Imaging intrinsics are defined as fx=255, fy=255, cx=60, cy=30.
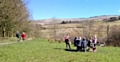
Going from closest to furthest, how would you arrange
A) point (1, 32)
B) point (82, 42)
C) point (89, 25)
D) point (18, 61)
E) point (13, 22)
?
1. point (18, 61)
2. point (82, 42)
3. point (13, 22)
4. point (1, 32)
5. point (89, 25)

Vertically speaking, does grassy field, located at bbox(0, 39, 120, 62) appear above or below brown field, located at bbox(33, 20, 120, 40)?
below

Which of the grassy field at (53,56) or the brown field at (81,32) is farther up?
the brown field at (81,32)

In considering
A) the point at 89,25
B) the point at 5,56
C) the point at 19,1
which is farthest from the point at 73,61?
the point at 89,25

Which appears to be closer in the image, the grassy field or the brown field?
the grassy field

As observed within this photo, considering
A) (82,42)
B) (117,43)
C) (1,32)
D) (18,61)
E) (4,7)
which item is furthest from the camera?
(1,32)

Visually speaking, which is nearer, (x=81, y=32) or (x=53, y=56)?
(x=53, y=56)

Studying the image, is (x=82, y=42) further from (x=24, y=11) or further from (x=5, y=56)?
(x=24, y=11)

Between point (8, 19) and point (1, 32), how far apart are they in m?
10.5

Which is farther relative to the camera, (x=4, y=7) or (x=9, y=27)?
(x=9, y=27)

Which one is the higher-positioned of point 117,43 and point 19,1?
point 19,1

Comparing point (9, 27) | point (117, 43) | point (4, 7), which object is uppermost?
point (4, 7)

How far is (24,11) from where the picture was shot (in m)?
59.4

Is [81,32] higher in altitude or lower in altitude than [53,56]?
higher

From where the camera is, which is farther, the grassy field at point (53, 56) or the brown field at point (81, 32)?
the brown field at point (81, 32)
